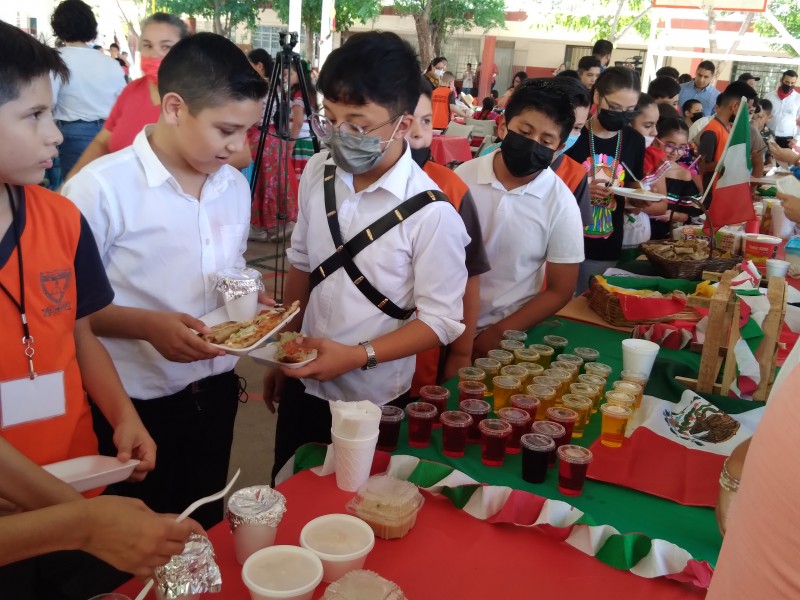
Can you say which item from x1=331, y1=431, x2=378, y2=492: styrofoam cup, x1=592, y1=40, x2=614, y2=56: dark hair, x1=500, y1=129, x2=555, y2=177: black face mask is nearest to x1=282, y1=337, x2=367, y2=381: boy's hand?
x1=331, y1=431, x2=378, y2=492: styrofoam cup

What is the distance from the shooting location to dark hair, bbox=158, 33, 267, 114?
1652mm

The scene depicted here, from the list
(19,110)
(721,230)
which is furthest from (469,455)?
(721,230)

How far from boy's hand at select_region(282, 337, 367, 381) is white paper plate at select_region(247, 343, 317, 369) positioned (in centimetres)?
1

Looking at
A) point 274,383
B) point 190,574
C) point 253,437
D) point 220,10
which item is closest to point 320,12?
point 220,10

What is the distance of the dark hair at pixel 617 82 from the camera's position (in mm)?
3289

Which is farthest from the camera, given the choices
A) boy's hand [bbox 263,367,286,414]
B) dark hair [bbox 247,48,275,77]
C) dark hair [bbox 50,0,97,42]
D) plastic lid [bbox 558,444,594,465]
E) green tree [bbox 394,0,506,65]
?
green tree [bbox 394,0,506,65]

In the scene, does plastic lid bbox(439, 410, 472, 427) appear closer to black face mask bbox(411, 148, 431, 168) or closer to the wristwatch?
the wristwatch

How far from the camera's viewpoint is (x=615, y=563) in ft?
3.96

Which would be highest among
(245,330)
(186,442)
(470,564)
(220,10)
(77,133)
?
(220,10)

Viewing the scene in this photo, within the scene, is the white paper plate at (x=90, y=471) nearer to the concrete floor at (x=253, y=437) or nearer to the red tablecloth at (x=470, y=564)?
the red tablecloth at (x=470, y=564)

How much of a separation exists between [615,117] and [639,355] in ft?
5.70

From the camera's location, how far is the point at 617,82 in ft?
10.8

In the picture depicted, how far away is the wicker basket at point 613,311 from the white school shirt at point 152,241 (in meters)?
1.49

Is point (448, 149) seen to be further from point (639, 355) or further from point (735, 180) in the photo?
point (639, 355)
